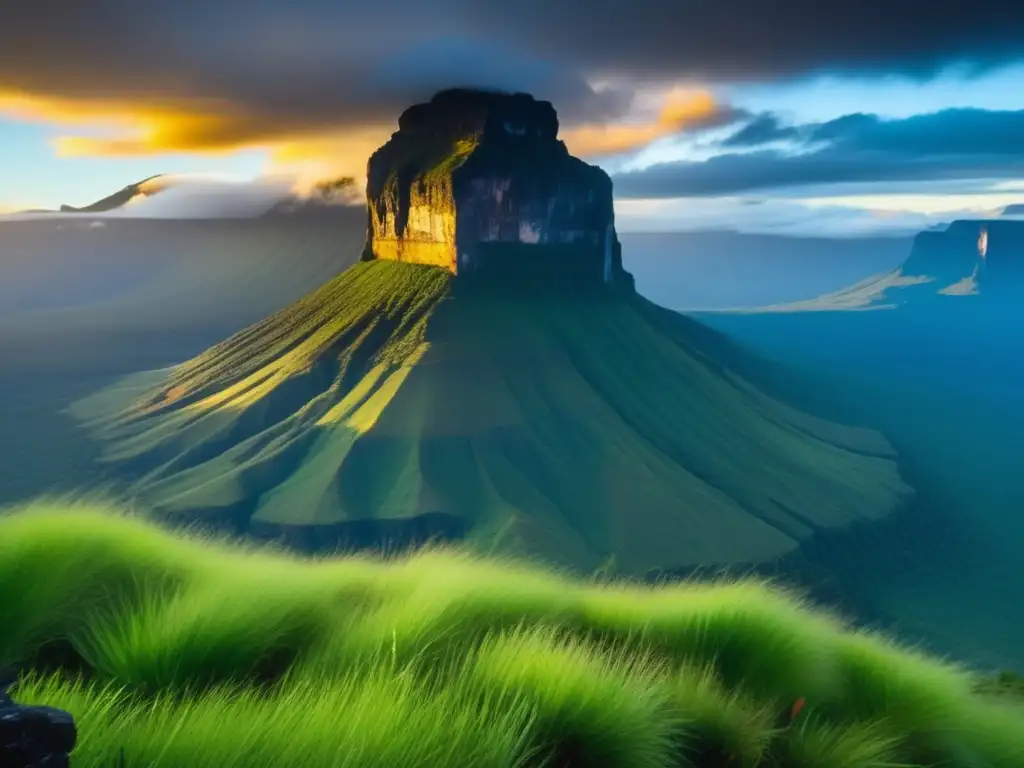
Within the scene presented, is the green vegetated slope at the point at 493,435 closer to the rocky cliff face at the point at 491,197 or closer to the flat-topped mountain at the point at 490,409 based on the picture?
the flat-topped mountain at the point at 490,409

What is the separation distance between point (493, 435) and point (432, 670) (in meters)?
58.2

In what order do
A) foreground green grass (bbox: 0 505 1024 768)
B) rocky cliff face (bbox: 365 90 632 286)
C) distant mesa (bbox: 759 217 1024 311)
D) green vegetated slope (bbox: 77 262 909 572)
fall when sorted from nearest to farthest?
foreground green grass (bbox: 0 505 1024 768) → green vegetated slope (bbox: 77 262 909 572) → rocky cliff face (bbox: 365 90 632 286) → distant mesa (bbox: 759 217 1024 311)

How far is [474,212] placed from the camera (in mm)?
74938

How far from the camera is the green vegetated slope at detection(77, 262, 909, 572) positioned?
170ft

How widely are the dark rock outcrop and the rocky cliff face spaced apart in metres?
73.3

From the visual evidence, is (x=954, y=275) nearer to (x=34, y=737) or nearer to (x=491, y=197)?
(x=491, y=197)

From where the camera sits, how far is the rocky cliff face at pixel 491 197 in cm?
7519

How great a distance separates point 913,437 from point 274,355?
6582 cm

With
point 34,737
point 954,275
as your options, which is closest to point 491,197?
point 34,737

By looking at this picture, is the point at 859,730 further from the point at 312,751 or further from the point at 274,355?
the point at 274,355

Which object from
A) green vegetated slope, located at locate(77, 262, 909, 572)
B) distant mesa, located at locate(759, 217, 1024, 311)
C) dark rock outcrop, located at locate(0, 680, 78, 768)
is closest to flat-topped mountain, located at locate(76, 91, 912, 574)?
green vegetated slope, located at locate(77, 262, 909, 572)

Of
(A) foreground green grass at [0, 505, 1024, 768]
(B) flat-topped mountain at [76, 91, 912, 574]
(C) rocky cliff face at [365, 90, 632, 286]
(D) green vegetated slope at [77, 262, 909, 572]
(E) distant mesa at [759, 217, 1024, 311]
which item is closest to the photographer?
(A) foreground green grass at [0, 505, 1024, 768]

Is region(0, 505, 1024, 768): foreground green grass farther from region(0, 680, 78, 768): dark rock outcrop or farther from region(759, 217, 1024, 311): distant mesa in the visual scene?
region(759, 217, 1024, 311): distant mesa

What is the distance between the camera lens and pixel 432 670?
6.79 ft
